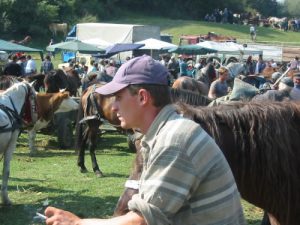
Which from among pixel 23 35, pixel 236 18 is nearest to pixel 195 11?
pixel 236 18

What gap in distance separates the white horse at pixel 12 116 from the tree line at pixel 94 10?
145 feet

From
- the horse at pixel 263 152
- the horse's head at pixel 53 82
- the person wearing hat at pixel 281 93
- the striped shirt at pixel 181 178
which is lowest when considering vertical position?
the horse's head at pixel 53 82

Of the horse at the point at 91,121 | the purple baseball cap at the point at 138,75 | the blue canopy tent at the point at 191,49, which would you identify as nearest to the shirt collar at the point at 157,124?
the purple baseball cap at the point at 138,75

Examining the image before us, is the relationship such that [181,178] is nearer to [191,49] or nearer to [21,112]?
[21,112]

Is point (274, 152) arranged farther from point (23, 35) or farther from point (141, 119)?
point (23, 35)

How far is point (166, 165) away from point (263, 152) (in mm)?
1475

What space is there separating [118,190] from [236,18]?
221ft

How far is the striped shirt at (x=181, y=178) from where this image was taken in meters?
2.25

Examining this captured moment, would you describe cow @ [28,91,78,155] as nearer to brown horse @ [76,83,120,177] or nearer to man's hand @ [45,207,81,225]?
brown horse @ [76,83,120,177]

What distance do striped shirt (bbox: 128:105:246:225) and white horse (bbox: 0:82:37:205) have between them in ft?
19.1

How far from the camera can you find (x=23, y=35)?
53.2 meters

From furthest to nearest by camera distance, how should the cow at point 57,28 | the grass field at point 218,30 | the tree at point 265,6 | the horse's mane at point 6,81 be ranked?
the tree at point 265,6 < the grass field at point 218,30 < the cow at point 57,28 < the horse's mane at point 6,81

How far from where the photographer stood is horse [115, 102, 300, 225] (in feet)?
11.8

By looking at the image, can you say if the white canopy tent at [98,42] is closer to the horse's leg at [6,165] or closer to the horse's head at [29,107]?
the horse's head at [29,107]
